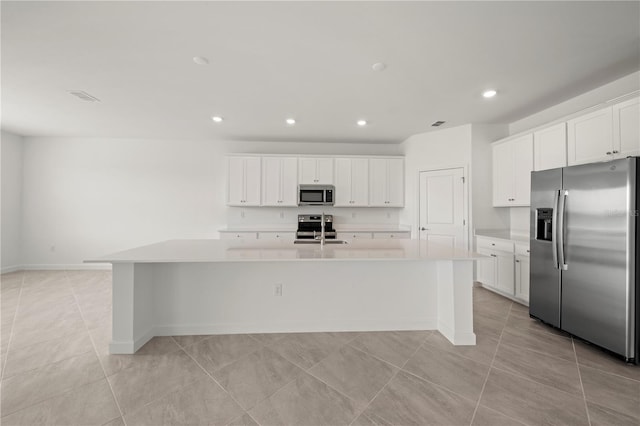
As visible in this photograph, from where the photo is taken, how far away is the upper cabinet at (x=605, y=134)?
2.44m

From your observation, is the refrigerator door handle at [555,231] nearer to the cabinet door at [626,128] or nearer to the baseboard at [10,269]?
the cabinet door at [626,128]

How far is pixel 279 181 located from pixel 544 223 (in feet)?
13.4

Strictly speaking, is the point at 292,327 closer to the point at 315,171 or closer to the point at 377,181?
the point at 315,171

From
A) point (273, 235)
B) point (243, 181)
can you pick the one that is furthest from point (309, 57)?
point (273, 235)

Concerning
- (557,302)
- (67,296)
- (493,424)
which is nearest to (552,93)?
(557,302)

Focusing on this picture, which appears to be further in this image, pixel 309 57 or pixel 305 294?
pixel 305 294

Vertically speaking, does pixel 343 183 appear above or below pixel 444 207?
above

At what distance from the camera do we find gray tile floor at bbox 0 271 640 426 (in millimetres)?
1549

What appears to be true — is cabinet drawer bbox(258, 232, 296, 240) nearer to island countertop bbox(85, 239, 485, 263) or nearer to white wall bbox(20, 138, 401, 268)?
white wall bbox(20, 138, 401, 268)

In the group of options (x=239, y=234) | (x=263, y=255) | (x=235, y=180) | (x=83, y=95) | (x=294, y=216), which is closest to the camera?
(x=263, y=255)

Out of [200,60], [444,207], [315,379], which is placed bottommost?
[315,379]

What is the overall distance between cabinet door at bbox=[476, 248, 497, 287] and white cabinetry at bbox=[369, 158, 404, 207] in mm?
1780

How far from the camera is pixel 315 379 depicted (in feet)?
6.13

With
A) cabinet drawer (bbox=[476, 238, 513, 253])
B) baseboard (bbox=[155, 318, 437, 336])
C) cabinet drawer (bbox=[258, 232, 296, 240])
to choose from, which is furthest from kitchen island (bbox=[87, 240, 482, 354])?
cabinet drawer (bbox=[258, 232, 296, 240])
